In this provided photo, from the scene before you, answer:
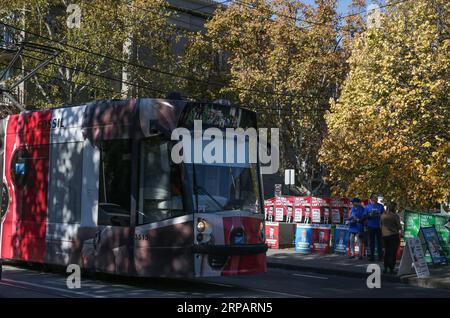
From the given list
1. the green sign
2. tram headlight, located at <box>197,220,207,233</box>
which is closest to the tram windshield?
tram headlight, located at <box>197,220,207,233</box>

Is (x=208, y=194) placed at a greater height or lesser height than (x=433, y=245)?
greater

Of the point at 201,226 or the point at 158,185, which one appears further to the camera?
the point at 158,185

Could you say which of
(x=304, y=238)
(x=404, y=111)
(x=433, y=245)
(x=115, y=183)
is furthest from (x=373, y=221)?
(x=115, y=183)

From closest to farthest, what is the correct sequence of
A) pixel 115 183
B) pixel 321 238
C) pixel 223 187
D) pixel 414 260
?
pixel 223 187 → pixel 115 183 → pixel 414 260 → pixel 321 238

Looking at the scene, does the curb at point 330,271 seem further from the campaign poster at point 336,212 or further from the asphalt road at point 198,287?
the campaign poster at point 336,212

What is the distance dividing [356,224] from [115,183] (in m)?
9.74

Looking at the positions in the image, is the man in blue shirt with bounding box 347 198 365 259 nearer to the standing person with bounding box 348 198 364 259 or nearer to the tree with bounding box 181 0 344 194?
the standing person with bounding box 348 198 364 259

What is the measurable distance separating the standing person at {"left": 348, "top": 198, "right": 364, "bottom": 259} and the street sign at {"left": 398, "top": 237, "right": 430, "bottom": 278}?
9.54 feet

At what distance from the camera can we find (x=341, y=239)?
2067cm

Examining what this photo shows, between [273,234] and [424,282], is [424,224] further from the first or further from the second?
[273,234]

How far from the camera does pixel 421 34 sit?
1783 cm
